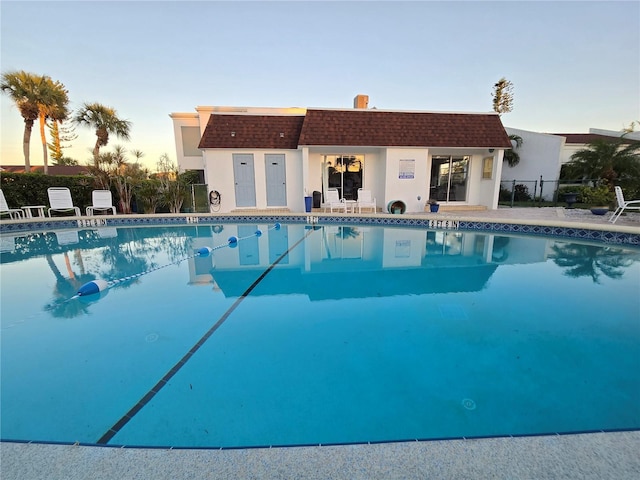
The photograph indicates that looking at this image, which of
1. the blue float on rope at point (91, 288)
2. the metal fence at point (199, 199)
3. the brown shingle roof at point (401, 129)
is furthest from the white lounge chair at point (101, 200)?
the blue float on rope at point (91, 288)

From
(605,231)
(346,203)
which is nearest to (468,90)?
(346,203)

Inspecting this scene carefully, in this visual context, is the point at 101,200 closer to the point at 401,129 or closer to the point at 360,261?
the point at 360,261

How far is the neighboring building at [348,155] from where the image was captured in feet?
35.7

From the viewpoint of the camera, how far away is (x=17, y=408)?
1.78m

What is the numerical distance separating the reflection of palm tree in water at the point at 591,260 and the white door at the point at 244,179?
9831 mm

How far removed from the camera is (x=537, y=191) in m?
14.8

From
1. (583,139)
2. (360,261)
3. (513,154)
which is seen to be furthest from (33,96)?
(583,139)

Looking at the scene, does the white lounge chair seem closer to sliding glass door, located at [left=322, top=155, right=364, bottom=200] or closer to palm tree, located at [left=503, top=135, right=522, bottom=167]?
sliding glass door, located at [left=322, top=155, right=364, bottom=200]

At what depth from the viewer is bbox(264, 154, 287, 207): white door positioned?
11203mm

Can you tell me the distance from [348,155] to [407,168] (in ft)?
8.23

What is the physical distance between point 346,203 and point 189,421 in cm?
1035

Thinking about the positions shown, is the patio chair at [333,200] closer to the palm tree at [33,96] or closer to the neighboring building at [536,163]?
the neighboring building at [536,163]

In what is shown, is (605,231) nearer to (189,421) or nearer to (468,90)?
(189,421)

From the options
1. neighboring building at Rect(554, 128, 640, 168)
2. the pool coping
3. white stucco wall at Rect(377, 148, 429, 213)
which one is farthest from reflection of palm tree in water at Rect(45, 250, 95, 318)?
neighboring building at Rect(554, 128, 640, 168)
